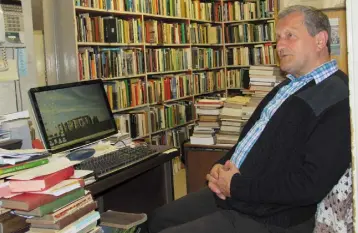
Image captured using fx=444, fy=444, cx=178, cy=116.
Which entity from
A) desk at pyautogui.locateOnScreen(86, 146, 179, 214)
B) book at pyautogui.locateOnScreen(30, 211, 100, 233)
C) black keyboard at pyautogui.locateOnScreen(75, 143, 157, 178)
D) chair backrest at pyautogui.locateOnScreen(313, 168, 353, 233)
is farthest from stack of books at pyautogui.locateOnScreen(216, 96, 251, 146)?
book at pyautogui.locateOnScreen(30, 211, 100, 233)

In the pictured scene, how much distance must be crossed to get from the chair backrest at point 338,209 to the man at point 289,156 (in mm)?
37

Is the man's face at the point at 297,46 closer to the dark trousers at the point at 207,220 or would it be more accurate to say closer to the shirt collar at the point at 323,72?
the shirt collar at the point at 323,72

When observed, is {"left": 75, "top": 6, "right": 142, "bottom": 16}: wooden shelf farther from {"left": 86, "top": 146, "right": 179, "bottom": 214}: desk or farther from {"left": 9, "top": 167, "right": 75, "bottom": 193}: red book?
{"left": 9, "top": 167, "right": 75, "bottom": 193}: red book

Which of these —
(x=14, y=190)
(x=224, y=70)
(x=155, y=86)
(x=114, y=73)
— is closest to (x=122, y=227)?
(x=14, y=190)

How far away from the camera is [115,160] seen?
6.61ft

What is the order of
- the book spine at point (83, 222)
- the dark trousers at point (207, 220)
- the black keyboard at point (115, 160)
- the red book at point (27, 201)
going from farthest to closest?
the black keyboard at point (115, 160)
the dark trousers at point (207, 220)
the book spine at point (83, 222)
the red book at point (27, 201)

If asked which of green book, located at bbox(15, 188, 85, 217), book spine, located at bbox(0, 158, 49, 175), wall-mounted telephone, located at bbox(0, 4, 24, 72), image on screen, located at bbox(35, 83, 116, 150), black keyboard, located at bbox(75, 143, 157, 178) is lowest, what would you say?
green book, located at bbox(15, 188, 85, 217)

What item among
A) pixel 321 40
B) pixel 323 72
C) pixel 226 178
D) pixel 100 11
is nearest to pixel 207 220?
pixel 226 178

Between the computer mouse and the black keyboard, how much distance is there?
45 mm

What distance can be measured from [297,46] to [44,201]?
1.14 meters

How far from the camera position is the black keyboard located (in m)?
1.87

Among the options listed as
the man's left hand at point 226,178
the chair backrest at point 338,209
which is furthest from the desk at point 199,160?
the chair backrest at point 338,209

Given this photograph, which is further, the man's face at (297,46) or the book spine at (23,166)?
the man's face at (297,46)

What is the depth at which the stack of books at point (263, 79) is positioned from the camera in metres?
2.89
